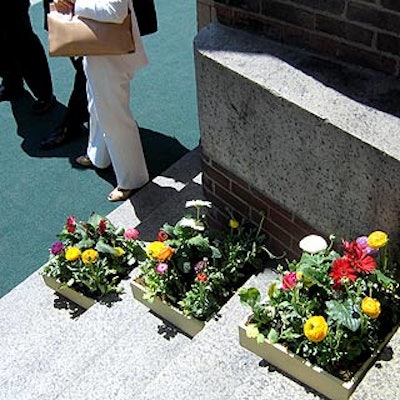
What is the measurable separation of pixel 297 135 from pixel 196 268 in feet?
2.56

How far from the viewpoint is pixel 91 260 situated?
330 centimetres

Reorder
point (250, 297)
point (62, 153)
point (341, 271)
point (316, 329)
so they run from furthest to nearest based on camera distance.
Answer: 1. point (62, 153)
2. point (250, 297)
3. point (341, 271)
4. point (316, 329)

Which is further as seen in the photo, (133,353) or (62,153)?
(62,153)

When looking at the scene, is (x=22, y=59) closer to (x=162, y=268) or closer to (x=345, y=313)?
(x=162, y=268)

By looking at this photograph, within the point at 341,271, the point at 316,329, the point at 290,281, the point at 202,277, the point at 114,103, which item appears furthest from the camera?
the point at 114,103

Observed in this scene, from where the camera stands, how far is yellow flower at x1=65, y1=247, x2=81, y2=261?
330cm

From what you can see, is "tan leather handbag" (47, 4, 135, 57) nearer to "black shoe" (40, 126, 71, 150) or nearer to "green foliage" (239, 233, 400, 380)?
"black shoe" (40, 126, 71, 150)

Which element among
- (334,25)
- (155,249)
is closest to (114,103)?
(155,249)

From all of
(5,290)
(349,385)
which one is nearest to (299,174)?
(349,385)

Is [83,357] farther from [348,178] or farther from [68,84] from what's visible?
[68,84]

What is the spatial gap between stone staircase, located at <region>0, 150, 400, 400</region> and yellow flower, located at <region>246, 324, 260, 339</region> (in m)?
0.16

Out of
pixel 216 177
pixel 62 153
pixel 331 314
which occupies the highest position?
pixel 331 314

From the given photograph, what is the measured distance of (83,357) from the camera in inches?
123

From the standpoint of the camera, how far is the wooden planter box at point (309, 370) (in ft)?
7.50
